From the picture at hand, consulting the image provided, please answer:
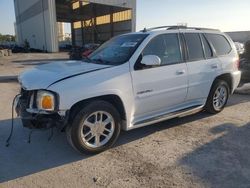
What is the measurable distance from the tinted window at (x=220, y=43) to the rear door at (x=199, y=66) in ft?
0.63

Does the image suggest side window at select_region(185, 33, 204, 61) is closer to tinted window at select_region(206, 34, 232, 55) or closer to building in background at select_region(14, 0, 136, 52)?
tinted window at select_region(206, 34, 232, 55)

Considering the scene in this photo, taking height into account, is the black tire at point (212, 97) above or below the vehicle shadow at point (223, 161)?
above

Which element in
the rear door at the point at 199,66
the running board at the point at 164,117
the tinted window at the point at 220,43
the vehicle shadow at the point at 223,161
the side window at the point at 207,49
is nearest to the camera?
the vehicle shadow at the point at 223,161

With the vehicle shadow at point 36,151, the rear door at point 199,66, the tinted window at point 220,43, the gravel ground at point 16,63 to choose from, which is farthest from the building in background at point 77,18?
the vehicle shadow at point 36,151

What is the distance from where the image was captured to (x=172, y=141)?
15.3 ft

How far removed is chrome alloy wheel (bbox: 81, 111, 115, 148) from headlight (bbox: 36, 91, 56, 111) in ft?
1.79

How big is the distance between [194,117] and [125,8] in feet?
124

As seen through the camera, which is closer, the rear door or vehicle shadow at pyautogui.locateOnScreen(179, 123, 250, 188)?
vehicle shadow at pyautogui.locateOnScreen(179, 123, 250, 188)

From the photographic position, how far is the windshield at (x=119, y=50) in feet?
14.8

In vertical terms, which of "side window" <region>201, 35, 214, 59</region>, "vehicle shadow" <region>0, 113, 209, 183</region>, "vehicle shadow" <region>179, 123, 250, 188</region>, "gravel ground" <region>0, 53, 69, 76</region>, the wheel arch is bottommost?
"gravel ground" <region>0, 53, 69, 76</region>

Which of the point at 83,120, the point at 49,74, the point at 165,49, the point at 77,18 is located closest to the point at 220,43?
the point at 165,49

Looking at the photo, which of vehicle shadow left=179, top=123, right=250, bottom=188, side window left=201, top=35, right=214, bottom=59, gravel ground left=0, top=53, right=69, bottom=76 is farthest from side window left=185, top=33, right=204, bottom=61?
gravel ground left=0, top=53, right=69, bottom=76

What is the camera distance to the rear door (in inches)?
206

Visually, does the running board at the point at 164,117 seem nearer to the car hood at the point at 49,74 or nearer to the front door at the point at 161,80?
the front door at the point at 161,80
